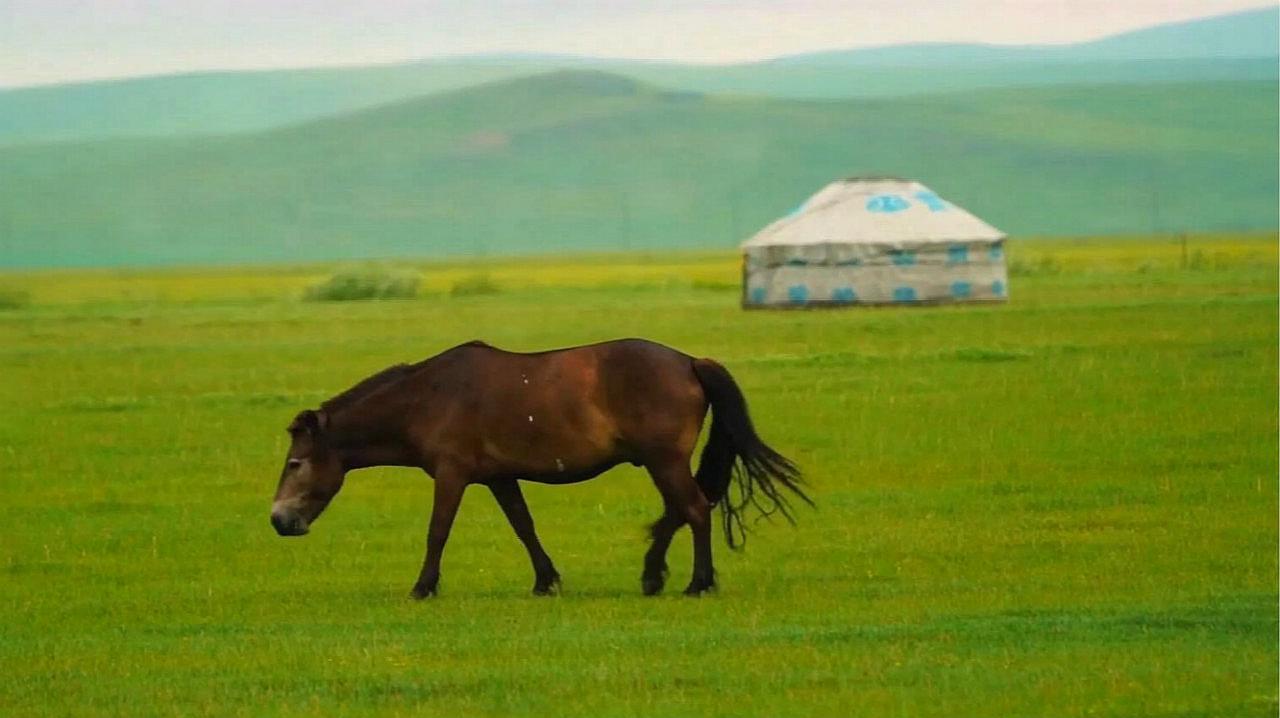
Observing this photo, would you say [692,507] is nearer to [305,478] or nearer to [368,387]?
[368,387]

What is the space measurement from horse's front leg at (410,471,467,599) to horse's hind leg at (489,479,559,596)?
226 mm

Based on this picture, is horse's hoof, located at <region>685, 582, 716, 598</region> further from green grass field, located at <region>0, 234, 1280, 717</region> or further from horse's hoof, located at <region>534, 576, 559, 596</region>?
horse's hoof, located at <region>534, 576, 559, 596</region>

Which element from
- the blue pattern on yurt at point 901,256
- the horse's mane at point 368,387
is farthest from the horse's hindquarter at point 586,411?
the blue pattern on yurt at point 901,256

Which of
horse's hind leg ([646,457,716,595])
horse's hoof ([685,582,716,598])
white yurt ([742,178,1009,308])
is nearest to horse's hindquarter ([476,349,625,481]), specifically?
horse's hind leg ([646,457,716,595])

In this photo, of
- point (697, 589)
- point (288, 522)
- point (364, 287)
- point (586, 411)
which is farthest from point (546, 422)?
point (364, 287)

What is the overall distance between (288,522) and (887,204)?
1436 inches

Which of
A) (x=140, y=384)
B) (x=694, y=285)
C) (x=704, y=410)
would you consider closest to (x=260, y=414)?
(x=140, y=384)

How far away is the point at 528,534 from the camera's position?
13023mm

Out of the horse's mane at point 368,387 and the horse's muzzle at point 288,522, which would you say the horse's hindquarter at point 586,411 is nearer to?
the horse's mane at point 368,387

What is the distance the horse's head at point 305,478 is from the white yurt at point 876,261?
1350 inches

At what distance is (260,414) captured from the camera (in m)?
26.0

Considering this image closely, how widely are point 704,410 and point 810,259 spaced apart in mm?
34787

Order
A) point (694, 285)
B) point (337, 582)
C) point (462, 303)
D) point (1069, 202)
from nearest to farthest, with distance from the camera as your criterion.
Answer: point (337, 582), point (462, 303), point (694, 285), point (1069, 202)

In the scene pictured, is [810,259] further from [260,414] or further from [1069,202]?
[1069,202]
